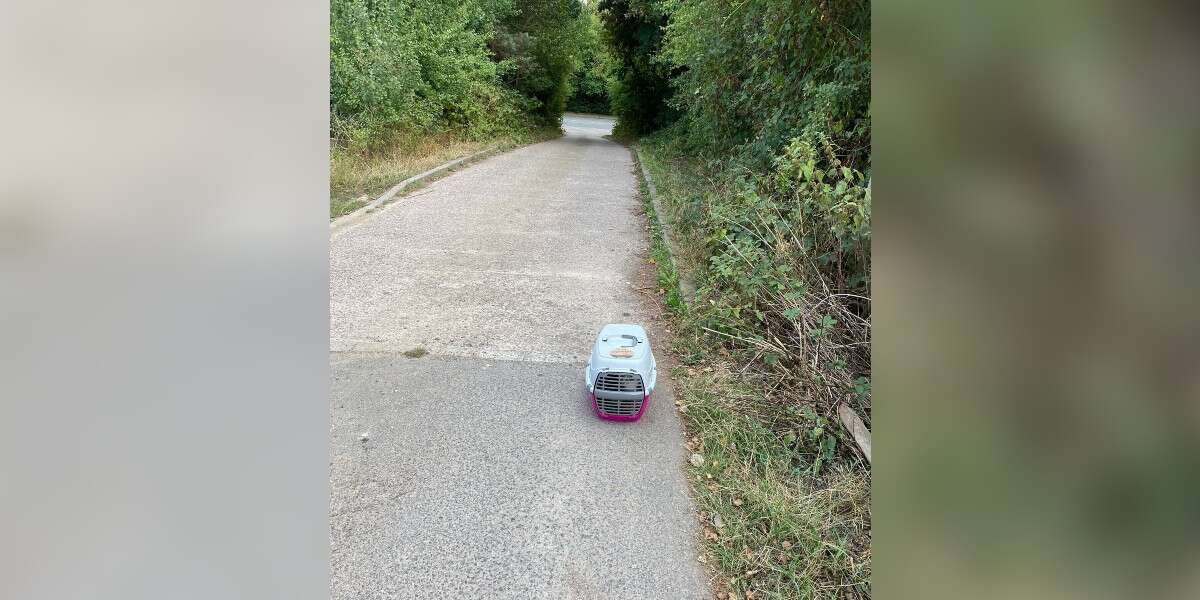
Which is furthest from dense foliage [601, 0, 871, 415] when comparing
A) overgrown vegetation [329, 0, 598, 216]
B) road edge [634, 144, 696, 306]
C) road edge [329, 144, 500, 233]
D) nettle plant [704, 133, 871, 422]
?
overgrown vegetation [329, 0, 598, 216]

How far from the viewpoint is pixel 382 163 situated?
1120 centimetres

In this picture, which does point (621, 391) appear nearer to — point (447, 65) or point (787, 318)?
point (787, 318)

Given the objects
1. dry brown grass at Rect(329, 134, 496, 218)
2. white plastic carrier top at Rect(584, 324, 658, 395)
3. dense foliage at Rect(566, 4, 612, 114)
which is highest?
dense foliage at Rect(566, 4, 612, 114)

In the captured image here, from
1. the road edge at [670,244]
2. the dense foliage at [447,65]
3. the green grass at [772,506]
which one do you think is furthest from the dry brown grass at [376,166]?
the green grass at [772,506]

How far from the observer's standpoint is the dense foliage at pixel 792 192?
373cm

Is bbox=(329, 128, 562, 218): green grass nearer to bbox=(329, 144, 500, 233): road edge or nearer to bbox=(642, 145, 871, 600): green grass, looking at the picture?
bbox=(329, 144, 500, 233): road edge

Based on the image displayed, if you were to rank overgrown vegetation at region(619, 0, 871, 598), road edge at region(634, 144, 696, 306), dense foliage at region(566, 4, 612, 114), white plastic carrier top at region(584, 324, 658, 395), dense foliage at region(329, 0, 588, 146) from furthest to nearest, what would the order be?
1. dense foliage at region(566, 4, 612, 114)
2. dense foliage at region(329, 0, 588, 146)
3. road edge at region(634, 144, 696, 306)
4. white plastic carrier top at region(584, 324, 658, 395)
5. overgrown vegetation at region(619, 0, 871, 598)

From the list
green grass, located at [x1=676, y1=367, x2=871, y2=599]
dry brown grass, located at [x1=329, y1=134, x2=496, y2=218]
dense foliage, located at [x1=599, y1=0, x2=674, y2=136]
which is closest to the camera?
green grass, located at [x1=676, y1=367, x2=871, y2=599]
